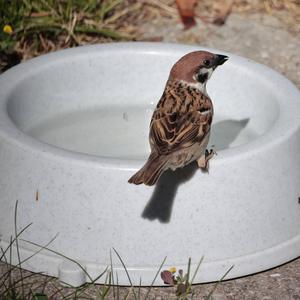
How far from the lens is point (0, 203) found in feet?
15.9

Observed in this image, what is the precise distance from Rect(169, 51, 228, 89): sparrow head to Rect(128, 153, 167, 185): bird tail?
791 mm

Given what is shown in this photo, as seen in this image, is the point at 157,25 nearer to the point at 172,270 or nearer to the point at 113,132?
the point at 113,132

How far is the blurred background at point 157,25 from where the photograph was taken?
23.3 ft

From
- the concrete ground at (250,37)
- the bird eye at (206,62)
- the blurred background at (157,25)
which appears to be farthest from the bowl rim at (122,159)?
the concrete ground at (250,37)

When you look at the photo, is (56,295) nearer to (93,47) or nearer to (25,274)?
(25,274)

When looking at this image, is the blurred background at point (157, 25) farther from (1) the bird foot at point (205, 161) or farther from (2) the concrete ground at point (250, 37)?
(1) the bird foot at point (205, 161)

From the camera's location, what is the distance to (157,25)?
790cm

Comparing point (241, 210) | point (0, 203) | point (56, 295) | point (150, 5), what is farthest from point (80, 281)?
point (150, 5)

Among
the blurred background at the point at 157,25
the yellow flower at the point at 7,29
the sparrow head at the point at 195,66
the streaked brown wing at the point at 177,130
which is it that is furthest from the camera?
the blurred background at the point at 157,25

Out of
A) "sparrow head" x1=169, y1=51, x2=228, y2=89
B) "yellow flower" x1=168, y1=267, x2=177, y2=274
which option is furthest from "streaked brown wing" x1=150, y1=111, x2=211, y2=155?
"yellow flower" x1=168, y1=267, x2=177, y2=274

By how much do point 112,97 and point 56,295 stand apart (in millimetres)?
1987

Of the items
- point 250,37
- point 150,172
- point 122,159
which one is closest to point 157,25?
point 250,37

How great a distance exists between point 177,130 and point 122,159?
0.34m

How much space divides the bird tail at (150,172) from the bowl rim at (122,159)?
Result: 0.14 m
